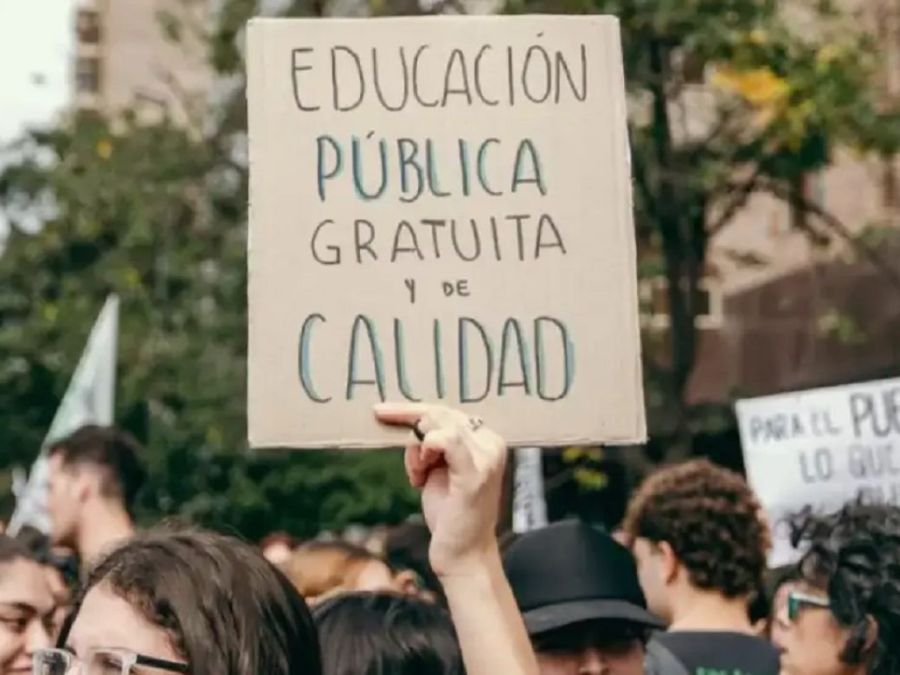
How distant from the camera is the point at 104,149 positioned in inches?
745

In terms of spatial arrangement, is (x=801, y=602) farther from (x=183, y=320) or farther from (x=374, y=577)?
(x=183, y=320)

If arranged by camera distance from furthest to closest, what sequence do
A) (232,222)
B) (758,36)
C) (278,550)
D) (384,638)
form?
(232,222), (758,36), (278,550), (384,638)

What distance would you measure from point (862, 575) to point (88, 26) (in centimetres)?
3779

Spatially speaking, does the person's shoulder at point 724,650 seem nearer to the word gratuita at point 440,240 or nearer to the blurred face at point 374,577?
the blurred face at point 374,577

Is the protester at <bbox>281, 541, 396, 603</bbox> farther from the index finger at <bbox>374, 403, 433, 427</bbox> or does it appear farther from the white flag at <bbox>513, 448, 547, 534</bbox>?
the white flag at <bbox>513, 448, 547, 534</bbox>

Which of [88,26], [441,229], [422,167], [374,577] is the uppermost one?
[88,26]

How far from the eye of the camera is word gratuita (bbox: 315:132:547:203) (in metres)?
3.31

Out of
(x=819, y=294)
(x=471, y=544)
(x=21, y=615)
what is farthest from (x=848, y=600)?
(x=819, y=294)

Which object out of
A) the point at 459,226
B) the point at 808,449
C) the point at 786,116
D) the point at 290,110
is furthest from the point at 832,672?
the point at 786,116

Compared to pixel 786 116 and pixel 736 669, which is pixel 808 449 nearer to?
pixel 736 669

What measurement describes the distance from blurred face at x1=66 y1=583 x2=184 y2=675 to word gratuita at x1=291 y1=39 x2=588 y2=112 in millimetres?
1058

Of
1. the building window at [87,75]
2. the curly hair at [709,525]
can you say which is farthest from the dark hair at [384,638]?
the building window at [87,75]

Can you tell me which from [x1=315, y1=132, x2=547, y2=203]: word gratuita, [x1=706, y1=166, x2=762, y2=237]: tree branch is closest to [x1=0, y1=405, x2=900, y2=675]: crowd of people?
[x1=315, y1=132, x2=547, y2=203]: word gratuita

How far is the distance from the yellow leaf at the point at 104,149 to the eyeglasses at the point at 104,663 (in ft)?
53.9
